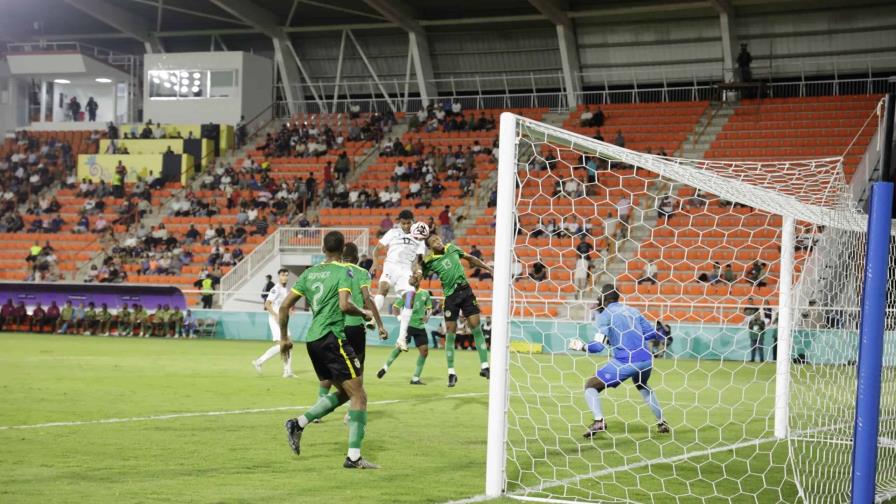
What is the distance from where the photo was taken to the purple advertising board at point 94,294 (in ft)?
112

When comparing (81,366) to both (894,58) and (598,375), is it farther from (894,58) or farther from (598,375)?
(894,58)

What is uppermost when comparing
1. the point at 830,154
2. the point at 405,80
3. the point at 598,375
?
the point at 405,80

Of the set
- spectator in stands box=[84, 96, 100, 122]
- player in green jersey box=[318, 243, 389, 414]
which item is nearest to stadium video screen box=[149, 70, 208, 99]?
spectator in stands box=[84, 96, 100, 122]

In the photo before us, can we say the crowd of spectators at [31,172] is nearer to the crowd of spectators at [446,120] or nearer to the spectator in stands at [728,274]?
the crowd of spectators at [446,120]

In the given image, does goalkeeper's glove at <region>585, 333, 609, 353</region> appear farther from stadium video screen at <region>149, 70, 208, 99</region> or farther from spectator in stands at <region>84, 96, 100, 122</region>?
spectator in stands at <region>84, 96, 100, 122</region>

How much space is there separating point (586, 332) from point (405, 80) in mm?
22481

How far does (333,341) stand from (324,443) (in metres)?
1.76

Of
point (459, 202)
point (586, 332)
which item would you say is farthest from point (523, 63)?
point (586, 332)

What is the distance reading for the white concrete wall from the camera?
4653cm

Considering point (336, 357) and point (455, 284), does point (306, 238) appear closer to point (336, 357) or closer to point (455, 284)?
point (455, 284)

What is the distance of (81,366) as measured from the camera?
19828mm

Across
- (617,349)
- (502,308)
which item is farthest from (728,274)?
(502,308)

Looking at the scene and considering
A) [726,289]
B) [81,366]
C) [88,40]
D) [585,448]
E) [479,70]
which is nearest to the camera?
[585,448]

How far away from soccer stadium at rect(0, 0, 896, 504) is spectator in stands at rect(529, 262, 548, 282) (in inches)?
7.7
